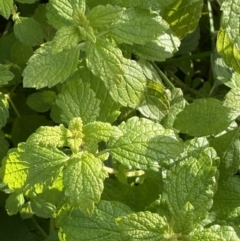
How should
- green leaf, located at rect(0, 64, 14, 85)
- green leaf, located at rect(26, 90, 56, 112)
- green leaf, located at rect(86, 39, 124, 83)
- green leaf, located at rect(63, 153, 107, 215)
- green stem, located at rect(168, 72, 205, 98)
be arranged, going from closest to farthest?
green leaf, located at rect(63, 153, 107, 215), green leaf, located at rect(86, 39, 124, 83), green leaf, located at rect(0, 64, 14, 85), green leaf, located at rect(26, 90, 56, 112), green stem, located at rect(168, 72, 205, 98)

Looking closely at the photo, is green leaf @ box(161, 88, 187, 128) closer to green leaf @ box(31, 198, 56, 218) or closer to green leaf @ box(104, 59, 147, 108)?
green leaf @ box(104, 59, 147, 108)

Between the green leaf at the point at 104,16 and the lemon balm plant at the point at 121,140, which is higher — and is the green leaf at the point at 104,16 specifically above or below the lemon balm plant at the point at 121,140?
above

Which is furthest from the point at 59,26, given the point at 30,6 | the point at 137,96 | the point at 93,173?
the point at 30,6

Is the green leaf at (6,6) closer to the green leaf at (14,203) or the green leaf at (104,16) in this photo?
the green leaf at (104,16)

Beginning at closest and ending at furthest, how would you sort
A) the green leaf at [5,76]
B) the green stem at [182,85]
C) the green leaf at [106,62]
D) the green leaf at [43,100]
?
the green leaf at [106,62]
the green leaf at [5,76]
the green leaf at [43,100]
the green stem at [182,85]

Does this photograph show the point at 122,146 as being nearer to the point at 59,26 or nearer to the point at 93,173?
the point at 93,173

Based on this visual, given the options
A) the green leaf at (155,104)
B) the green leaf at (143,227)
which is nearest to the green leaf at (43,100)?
the green leaf at (155,104)

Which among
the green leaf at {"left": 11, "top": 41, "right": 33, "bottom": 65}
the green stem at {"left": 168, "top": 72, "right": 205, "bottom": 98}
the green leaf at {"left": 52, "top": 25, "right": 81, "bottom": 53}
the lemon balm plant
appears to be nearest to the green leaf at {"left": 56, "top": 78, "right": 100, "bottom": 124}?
the lemon balm plant
